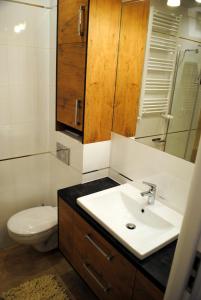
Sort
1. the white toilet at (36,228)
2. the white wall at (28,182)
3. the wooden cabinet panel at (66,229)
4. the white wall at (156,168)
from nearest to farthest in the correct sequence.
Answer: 1. the white wall at (156,168)
2. the wooden cabinet panel at (66,229)
3. the white toilet at (36,228)
4. the white wall at (28,182)

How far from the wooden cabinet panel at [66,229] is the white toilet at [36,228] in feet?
0.69

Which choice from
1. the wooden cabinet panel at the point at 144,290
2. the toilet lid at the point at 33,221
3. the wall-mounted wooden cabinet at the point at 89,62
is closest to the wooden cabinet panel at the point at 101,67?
the wall-mounted wooden cabinet at the point at 89,62

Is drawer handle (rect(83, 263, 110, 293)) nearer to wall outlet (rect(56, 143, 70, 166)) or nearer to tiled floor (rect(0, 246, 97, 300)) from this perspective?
tiled floor (rect(0, 246, 97, 300))

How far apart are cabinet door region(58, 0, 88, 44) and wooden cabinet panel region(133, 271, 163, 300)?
1.40 metres

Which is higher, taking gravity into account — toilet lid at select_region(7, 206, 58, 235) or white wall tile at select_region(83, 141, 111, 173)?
white wall tile at select_region(83, 141, 111, 173)

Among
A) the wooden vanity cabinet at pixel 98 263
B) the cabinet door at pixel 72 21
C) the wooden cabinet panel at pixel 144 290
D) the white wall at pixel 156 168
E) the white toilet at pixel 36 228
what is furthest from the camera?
the white toilet at pixel 36 228

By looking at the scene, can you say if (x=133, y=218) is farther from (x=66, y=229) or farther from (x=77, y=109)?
(x=77, y=109)

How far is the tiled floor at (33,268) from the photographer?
1.81 meters

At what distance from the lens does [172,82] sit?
1.40 meters

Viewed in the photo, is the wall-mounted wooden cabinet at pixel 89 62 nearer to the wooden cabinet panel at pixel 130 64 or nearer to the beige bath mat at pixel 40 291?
the wooden cabinet panel at pixel 130 64

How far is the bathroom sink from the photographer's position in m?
1.14

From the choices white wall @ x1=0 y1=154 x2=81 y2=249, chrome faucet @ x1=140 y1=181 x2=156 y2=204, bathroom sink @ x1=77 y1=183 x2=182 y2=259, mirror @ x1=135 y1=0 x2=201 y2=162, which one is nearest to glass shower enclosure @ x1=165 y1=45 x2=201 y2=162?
mirror @ x1=135 y1=0 x2=201 y2=162

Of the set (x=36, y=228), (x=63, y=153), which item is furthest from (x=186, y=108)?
(x=36, y=228)

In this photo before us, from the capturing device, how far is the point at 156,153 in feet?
4.85
